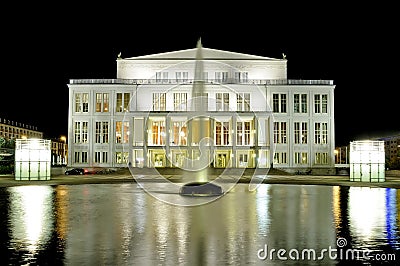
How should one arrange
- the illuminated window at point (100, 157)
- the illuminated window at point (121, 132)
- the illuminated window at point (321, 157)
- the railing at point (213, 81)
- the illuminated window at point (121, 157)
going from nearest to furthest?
the illuminated window at point (121, 157), the illuminated window at point (121, 132), the illuminated window at point (100, 157), the railing at point (213, 81), the illuminated window at point (321, 157)

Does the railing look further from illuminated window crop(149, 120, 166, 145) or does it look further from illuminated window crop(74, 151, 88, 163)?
illuminated window crop(74, 151, 88, 163)

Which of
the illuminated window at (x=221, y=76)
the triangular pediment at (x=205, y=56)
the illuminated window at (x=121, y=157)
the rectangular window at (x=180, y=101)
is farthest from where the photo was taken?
the illuminated window at (x=221, y=76)

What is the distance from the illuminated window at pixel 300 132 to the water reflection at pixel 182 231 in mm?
48935

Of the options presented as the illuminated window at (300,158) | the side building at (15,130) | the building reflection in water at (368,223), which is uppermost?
the side building at (15,130)

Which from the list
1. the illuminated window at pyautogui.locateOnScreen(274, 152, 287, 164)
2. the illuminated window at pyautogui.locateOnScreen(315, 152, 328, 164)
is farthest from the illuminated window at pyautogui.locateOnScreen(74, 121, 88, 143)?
the illuminated window at pyautogui.locateOnScreen(315, 152, 328, 164)

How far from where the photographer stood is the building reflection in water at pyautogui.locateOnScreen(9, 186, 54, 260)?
9836mm

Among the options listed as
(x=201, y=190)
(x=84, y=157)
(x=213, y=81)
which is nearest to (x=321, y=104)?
(x=213, y=81)

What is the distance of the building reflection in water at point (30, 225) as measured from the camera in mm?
9836

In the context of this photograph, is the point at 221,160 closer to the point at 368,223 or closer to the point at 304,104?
the point at 304,104

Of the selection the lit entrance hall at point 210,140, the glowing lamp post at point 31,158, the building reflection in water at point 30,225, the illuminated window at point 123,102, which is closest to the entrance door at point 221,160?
the lit entrance hall at point 210,140

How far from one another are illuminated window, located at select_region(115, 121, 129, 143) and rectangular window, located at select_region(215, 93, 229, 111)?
12748 mm

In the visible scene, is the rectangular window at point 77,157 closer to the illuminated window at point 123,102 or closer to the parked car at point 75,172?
the illuminated window at point 123,102

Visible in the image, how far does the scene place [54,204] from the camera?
18375 millimetres
